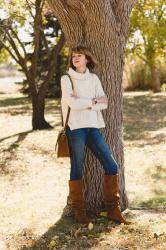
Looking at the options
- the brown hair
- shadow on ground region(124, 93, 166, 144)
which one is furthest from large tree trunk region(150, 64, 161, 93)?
the brown hair

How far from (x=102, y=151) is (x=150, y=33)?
1757cm

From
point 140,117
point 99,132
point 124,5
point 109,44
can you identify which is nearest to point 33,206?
point 99,132

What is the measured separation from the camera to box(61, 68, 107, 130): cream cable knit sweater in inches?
206

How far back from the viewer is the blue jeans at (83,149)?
17.5 ft

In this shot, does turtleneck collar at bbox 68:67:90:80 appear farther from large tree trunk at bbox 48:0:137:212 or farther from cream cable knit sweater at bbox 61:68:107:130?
large tree trunk at bbox 48:0:137:212

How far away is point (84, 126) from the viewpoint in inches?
209

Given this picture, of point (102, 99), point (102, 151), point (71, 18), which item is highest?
point (71, 18)

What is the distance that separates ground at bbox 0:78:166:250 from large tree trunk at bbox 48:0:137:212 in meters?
0.51

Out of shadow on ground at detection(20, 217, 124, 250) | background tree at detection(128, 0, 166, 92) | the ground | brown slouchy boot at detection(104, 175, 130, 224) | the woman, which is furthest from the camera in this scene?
background tree at detection(128, 0, 166, 92)

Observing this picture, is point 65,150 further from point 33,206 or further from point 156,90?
point 156,90

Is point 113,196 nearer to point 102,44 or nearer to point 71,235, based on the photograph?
point 71,235

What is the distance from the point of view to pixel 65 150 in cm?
543

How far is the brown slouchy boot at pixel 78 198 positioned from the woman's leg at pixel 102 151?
343 mm

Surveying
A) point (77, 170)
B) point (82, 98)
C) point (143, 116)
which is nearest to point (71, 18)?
point (82, 98)
